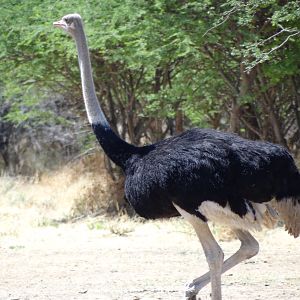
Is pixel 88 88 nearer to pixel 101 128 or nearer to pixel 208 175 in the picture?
pixel 101 128

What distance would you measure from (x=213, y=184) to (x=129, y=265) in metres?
3.40

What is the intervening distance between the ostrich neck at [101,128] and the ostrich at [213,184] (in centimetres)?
5

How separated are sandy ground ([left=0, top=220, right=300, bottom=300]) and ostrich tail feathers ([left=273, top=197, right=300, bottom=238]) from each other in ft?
2.44

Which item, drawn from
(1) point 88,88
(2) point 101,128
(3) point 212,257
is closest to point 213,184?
(3) point 212,257

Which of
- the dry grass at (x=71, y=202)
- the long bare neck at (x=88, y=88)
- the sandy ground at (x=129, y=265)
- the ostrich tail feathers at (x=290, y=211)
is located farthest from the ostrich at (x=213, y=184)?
the dry grass at (x=71, y=202)

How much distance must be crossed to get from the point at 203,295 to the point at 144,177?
5.14ft

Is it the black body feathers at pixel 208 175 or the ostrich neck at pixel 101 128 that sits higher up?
the ostrich neck at pixel 101 128

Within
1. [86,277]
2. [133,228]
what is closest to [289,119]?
[133,228]

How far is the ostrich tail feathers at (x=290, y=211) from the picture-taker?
6.20 meters

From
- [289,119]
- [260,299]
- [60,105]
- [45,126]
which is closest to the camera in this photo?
[260,299]

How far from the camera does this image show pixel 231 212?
19.7 ft

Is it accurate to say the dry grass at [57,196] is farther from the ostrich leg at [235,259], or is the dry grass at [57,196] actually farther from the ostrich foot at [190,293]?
the ostrich foot at [190,293]

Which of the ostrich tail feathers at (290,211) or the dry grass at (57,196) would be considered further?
the dry grass at (57,196)

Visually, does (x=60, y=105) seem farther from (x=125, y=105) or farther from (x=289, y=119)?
(x=289, y=119)
